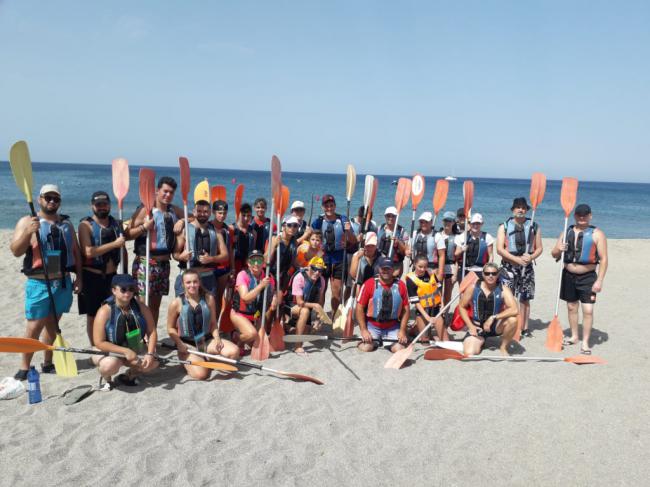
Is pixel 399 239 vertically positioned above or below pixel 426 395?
above

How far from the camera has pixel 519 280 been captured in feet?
19.0

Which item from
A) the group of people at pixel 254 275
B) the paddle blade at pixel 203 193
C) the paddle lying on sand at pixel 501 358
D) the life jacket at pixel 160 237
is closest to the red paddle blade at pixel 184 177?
the paddle blade at pixel 203 193

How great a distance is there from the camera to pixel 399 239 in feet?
20.8

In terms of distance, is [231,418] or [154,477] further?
[231,418]

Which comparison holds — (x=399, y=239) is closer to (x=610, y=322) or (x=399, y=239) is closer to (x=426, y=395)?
(x=426, y=395)

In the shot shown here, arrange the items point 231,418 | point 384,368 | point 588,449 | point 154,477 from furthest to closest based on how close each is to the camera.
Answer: point 384,368 → point 231,418 → point 588,449 → point 154,477

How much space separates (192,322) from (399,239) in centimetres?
297

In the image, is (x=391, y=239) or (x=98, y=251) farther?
(x=391, y=239)

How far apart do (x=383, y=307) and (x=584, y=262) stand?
2.30 m

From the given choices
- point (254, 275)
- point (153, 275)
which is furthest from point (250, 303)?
point (153, 275)

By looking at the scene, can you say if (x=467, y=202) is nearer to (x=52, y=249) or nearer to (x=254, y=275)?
(x=254, y=275)

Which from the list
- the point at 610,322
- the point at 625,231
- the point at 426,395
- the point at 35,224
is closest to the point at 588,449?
the point at 426,395

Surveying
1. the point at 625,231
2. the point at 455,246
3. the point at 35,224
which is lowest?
the point at 625,231

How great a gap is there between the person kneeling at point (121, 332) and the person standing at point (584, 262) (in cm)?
444
